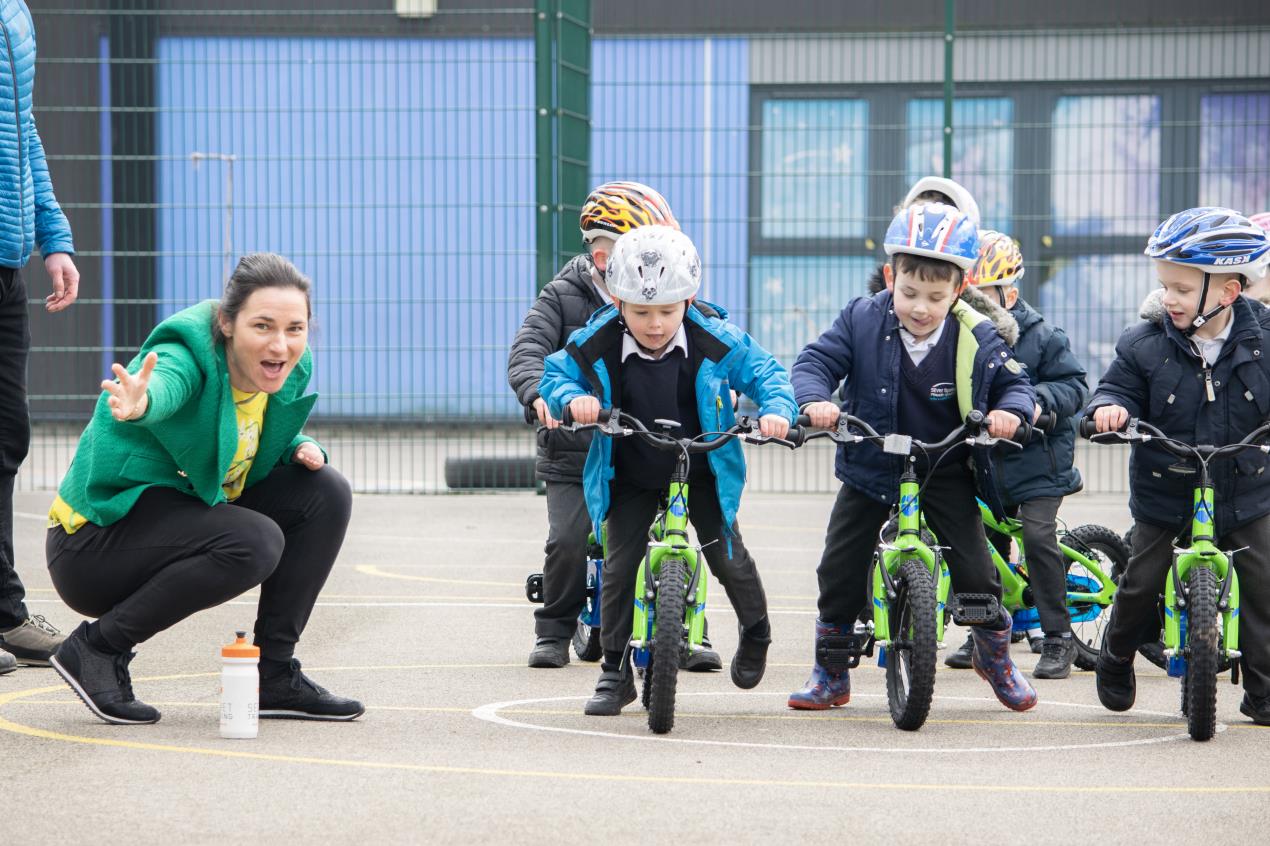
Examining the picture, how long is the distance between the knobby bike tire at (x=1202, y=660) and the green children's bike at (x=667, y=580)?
1.30 meters

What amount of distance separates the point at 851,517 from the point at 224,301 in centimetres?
219

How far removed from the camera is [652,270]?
235 inches

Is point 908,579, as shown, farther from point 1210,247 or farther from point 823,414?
point 1210,247

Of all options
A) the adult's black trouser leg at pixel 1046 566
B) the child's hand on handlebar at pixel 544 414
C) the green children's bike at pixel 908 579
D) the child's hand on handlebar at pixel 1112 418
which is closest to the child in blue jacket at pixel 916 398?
the green children's bike at pixel 908 579

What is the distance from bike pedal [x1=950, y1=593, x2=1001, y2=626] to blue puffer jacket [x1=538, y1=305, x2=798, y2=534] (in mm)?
795

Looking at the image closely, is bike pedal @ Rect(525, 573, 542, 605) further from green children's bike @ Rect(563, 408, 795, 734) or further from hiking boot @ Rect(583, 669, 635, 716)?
green children's bike @ Rect(563, 408, 795, 734)

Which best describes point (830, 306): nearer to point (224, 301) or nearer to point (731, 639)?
point (731, 639)

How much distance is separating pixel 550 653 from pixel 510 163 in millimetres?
7489

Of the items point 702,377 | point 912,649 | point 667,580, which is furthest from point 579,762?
point 702,377

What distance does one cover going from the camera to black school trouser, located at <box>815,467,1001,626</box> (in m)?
6.50

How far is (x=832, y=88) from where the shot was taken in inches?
631

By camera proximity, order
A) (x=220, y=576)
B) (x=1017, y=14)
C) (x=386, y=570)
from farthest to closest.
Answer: (x=1017, y=14) < (x=386, y=570) < (x=220, y=576)

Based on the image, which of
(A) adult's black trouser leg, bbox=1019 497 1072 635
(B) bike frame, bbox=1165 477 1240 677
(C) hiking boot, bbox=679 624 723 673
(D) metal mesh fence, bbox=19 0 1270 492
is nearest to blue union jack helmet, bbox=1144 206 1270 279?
(B) bike frame, bbox=1165 477 1240 677

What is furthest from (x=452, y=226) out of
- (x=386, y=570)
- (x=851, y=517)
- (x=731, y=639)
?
(x=851, y=517)
